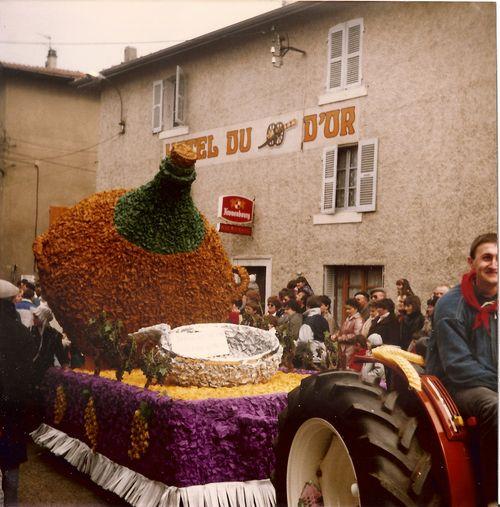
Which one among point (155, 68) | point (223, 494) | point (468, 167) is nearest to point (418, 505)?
point (223, 494)

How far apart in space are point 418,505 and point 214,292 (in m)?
2.11

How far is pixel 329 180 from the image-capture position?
3826 millimetres

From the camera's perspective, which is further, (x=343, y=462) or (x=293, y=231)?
(x=293, y=231)

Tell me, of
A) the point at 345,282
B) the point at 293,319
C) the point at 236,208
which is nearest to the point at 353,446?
the point at 345,282

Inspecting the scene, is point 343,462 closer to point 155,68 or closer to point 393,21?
point 393,21

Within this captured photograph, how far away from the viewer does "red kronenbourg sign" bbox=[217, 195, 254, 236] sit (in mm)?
4051

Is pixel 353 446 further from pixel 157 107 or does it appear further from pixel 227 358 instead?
pixel 157 107

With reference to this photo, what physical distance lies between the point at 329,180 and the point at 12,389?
214 cm

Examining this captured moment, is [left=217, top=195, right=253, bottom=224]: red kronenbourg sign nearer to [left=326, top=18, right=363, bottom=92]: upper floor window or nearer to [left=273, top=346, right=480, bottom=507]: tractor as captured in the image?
[left=326, top=18, right=363, bottom=92]: upper floor window

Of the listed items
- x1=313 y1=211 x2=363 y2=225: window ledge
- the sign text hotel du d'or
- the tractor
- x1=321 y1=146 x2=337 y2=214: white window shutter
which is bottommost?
the tractor

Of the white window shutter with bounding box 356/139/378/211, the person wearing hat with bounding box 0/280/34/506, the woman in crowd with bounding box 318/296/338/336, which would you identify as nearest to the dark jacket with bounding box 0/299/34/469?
the person wearing hat with bounding box 0/280/34/506

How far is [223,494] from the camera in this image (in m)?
3.45

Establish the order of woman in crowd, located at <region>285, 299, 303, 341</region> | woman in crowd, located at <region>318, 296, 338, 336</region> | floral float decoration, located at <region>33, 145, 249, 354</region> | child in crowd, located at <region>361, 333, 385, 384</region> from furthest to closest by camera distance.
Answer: floral float decoration, located at <region>33, 145, 249, 354</region>
woman in crowd, located at <region>285, 299, 303, 341</region>
woman in crowd, located at <region>318, 296, 338, 336</region>
child in crowd, located at <region>361, 333, 385, 384</region>

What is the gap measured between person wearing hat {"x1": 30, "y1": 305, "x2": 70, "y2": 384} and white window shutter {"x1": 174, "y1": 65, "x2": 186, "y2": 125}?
1455mm
